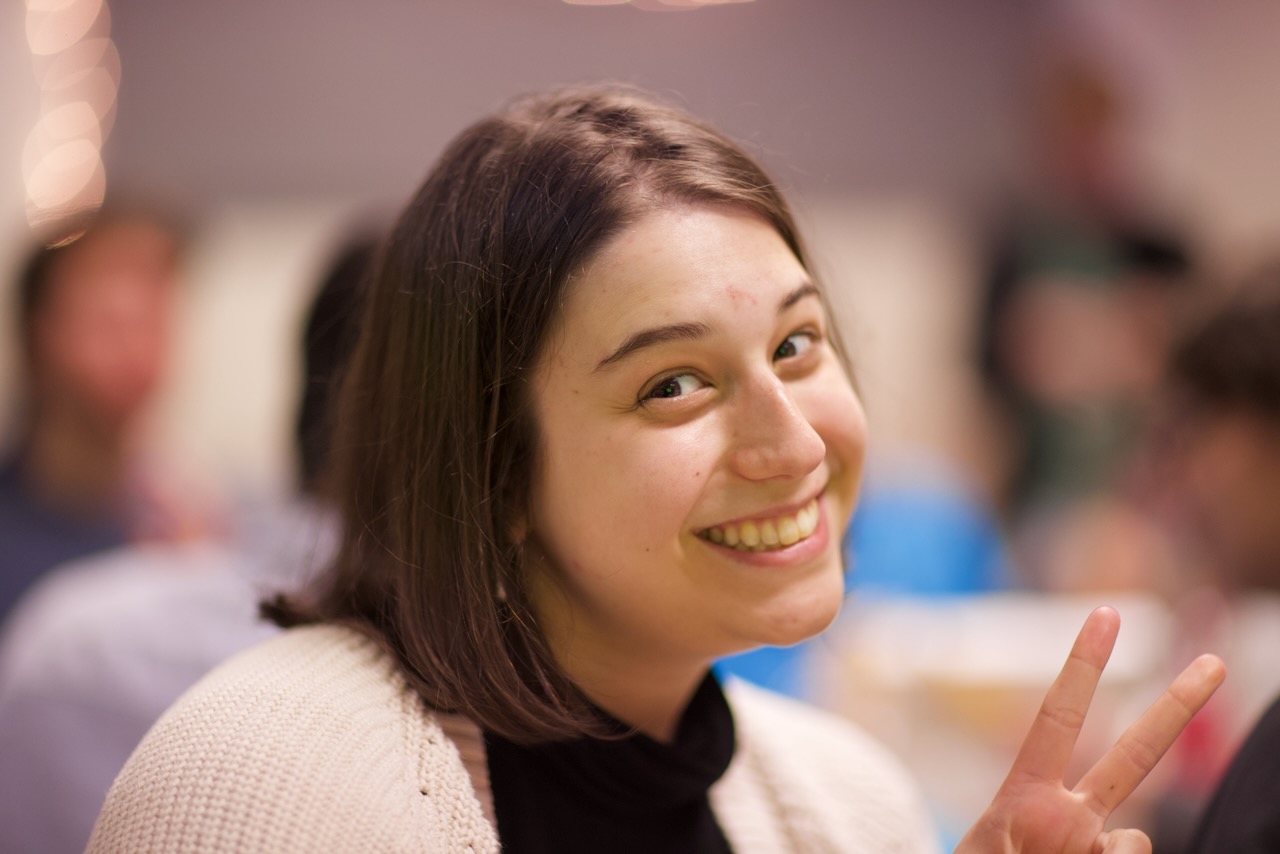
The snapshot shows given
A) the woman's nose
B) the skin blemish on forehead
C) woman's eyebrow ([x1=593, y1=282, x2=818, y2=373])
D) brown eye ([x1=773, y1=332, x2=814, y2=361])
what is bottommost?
the woman's nose

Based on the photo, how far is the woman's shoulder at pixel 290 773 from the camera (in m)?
0.84

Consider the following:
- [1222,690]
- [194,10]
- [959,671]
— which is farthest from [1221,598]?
[194,10]

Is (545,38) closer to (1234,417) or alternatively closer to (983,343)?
(983,343)

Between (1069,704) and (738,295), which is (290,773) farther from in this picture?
(1069,704)

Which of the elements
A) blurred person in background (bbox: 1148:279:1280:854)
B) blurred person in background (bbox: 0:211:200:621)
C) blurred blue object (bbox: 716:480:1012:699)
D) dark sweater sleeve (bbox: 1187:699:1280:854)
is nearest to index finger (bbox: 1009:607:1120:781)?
dark sweater sleeve (bbox: 1187:699:1280:854)

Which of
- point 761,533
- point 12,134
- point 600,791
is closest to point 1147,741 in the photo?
point 761,533

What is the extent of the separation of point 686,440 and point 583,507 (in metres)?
0.10

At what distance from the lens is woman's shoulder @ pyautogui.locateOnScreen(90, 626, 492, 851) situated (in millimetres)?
837

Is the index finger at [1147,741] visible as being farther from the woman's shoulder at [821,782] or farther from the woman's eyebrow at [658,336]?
the woman's eyebrow at [658,336]

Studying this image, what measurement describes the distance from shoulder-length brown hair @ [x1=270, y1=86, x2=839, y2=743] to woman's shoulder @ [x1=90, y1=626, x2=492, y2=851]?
0.07 m

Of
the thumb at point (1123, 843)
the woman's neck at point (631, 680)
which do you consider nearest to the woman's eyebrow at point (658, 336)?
the woman's neck at point (631, 680)

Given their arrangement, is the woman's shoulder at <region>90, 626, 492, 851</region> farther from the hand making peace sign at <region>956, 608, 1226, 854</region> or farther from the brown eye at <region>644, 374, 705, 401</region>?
the hand making peace sign at <region>956, 608, 1226, 854</region>

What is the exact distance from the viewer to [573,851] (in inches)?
40.8

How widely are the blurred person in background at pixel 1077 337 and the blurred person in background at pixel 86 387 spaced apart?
2091 mm
